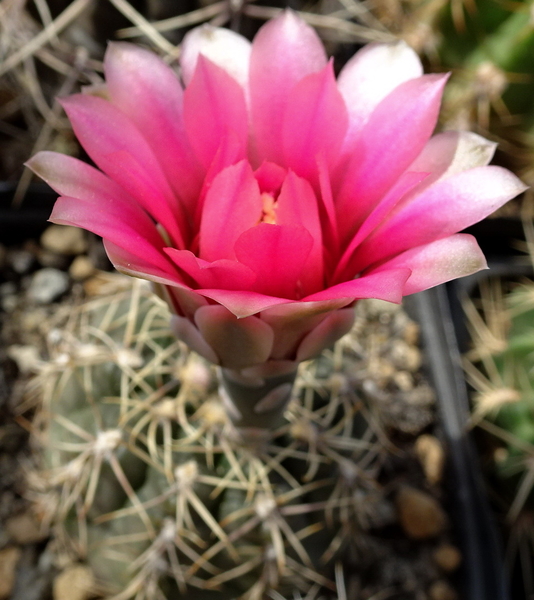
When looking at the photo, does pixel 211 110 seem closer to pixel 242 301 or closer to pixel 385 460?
pixel 242 301

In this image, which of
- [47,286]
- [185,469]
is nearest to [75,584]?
[185,469]

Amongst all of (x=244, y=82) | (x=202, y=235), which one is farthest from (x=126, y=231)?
(x=244, y=82)

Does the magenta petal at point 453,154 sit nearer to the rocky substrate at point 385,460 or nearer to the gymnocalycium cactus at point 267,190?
the gymnocalycium cactus at point 267,190

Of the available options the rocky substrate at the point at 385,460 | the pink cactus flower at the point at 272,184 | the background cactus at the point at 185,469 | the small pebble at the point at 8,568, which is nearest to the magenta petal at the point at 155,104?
the pink cactus flower at the point at 272,184

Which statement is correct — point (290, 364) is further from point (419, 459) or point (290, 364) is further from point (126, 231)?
point (419, 459)

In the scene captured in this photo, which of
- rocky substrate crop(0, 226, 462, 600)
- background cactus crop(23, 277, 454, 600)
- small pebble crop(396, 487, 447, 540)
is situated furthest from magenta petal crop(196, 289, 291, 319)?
small pebble crop(396, 487, 447, 540)

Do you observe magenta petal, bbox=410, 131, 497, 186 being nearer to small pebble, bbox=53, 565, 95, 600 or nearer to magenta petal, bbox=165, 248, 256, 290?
magenta petal, bbox=165, 248, 256, 290
